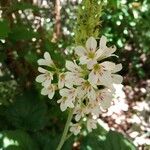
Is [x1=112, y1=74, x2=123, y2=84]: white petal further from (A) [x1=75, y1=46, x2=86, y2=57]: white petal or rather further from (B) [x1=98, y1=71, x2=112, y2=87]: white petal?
(A) [x1=75, y1=46, x2=86, y2=57]: white petal

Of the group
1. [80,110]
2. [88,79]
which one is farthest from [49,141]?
[88,79]

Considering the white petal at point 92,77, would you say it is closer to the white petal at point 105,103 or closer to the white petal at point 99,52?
the white petal at point 99,52

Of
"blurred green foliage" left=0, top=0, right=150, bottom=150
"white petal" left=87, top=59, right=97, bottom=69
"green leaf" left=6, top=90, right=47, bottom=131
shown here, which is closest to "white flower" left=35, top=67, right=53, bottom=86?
"white petal" left=87, top=59, right=97, bottom=69

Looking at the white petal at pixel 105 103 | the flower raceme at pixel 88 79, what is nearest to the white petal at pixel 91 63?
the flower raceme at pixel 88 79

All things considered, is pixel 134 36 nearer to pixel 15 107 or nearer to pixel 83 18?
pixel 15 107

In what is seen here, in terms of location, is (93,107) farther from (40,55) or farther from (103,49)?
(40,55)

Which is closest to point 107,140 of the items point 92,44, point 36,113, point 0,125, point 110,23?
point 36,113
